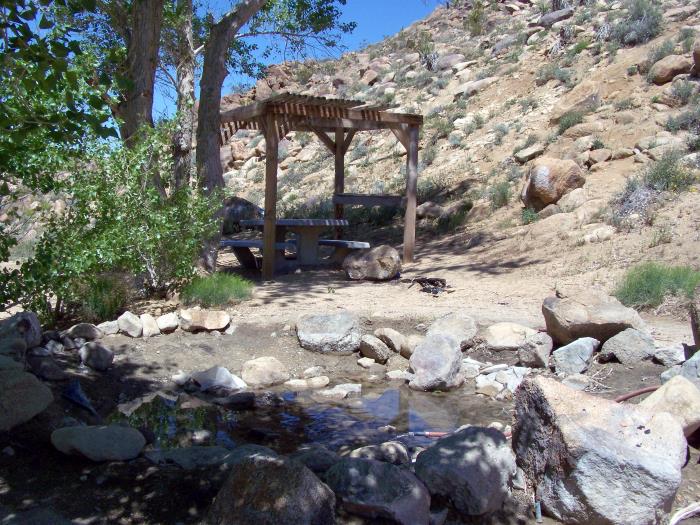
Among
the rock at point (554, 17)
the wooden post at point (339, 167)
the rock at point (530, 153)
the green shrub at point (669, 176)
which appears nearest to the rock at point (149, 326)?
the wooden post at point (339, 167)

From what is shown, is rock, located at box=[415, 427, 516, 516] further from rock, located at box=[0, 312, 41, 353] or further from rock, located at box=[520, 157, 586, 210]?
rock, located at box=[520, 157, 586, 210]

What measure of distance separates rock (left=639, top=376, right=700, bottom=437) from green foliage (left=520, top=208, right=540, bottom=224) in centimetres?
813

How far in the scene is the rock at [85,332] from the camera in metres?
6.67

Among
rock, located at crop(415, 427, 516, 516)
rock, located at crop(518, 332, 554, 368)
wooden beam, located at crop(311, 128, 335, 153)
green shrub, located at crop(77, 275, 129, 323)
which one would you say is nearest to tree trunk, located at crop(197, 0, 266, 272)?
green shrub, located at crop(77, 275, 129, 323)

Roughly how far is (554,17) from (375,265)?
1756cm

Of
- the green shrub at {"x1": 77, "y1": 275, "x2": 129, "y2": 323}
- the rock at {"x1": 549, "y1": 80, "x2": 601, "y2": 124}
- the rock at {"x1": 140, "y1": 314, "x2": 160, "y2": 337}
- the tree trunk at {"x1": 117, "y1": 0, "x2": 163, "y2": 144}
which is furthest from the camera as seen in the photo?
the rock at {"x1": 549, "y1": 80, "x2": 601, "y2": 124}

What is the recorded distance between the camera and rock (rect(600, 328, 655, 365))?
6.27 m

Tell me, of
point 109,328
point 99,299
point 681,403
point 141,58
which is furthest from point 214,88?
point 681,403

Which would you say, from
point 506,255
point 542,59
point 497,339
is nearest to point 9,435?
point 497,339

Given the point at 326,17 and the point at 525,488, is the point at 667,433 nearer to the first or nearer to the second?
the point at 525,488

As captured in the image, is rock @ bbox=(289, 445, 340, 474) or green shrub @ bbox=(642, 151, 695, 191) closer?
rock @ bbox=(289, 445, 340, 474)

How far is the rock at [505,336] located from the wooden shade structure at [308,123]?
4370mm

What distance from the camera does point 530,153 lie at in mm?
15203

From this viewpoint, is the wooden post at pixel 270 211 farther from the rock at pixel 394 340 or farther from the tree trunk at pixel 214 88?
the rock at pixel 394 340
